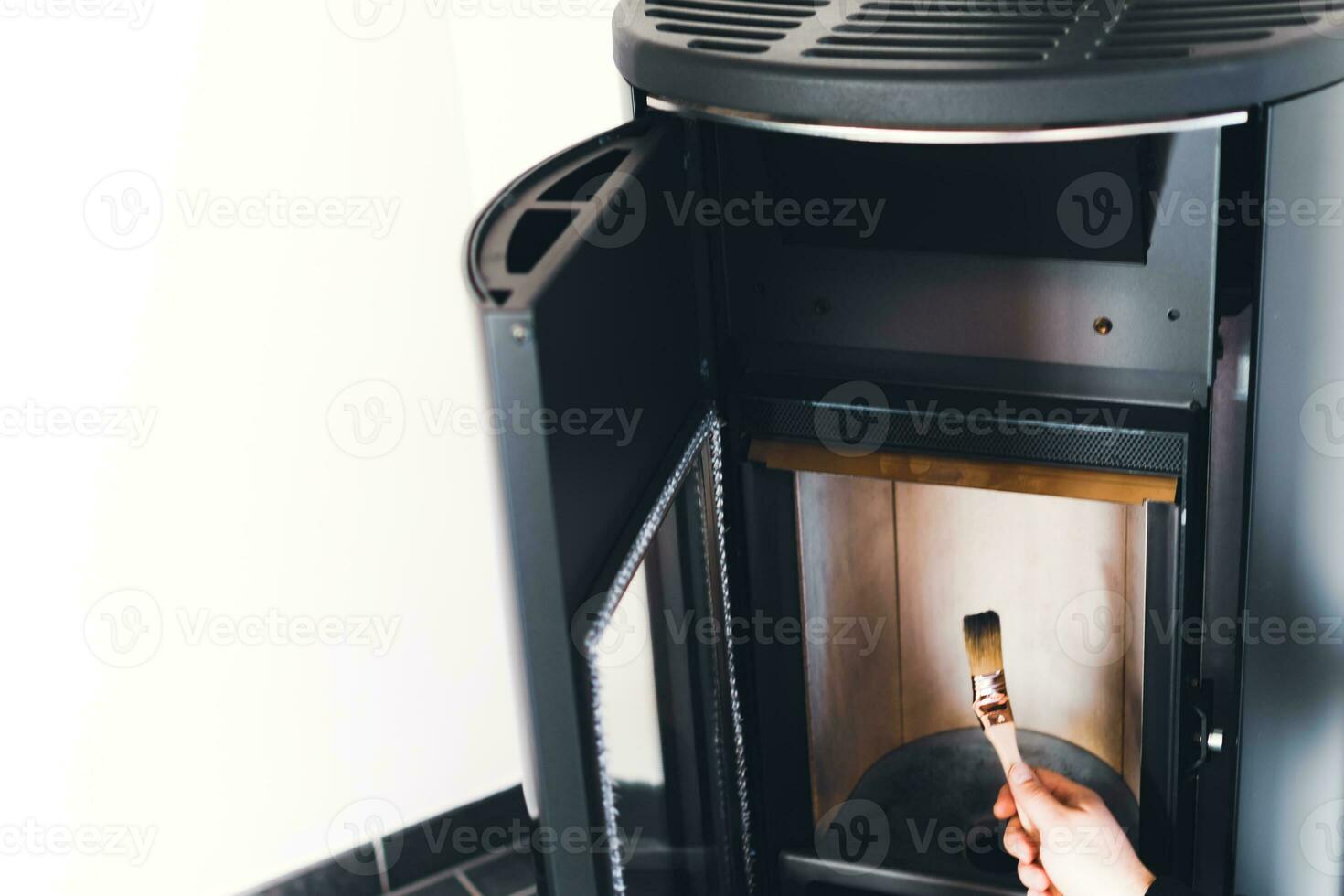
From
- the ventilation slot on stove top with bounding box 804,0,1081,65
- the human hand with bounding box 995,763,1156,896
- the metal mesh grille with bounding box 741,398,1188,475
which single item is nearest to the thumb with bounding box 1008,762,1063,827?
the human hand with bounding box 995,763,1156,896

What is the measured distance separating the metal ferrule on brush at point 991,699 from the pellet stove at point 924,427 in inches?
3.7

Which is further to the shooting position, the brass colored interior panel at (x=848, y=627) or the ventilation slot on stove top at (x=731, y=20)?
the brass colored interior panel at (x=848, y=627)

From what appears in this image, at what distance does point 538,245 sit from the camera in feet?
2.72

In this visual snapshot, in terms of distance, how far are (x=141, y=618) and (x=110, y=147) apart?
44 centimetres

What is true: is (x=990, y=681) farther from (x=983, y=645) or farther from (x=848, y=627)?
(x=848, y=627)

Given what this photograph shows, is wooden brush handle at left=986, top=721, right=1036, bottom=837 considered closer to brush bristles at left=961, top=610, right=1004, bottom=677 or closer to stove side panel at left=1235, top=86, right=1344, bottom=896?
brush bristles at left=961, top=610, right=1004, bottom=677

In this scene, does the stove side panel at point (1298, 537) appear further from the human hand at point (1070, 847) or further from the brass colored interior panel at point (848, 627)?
the brass colored interior panel at point (848, 627)

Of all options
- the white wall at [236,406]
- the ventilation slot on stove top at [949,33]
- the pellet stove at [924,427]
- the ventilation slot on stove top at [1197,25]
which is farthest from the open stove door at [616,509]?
the white wall at [236,406]

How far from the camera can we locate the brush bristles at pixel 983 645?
1035 millimetres

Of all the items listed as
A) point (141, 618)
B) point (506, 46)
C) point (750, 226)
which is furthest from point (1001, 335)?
point (141, 618)

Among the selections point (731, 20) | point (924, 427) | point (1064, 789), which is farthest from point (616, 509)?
point (1064, 789)

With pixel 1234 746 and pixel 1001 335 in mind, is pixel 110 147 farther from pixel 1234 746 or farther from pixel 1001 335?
pixel 1234 746

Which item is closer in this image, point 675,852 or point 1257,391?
point 1257,391

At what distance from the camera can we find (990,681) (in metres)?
1.03
